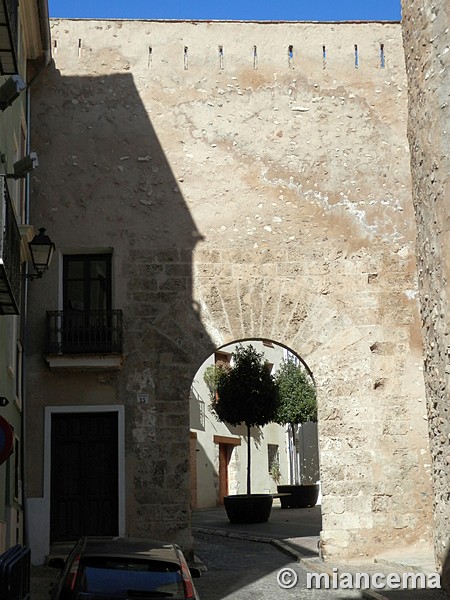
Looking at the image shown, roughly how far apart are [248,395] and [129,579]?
15.7m

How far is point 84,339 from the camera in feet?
43.3

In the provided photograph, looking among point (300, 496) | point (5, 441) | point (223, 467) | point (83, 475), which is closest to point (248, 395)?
point (300, 496)

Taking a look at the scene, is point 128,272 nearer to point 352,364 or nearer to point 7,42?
point 352,364

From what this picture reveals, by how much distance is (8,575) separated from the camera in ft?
19.9

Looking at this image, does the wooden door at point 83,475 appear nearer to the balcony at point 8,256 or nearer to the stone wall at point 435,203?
the stone wall at point 435,203

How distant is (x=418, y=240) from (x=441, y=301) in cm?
173

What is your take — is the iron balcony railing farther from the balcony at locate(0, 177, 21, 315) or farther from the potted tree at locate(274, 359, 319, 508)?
the potted tree at locate(274, 359, 319, 508)

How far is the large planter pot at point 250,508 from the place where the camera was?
1931cm

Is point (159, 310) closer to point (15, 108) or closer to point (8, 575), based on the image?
point (15, 108)

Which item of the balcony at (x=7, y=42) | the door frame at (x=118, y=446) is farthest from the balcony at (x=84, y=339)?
the balcony at (x=7, y=42)

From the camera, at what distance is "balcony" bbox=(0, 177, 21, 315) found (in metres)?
7.24

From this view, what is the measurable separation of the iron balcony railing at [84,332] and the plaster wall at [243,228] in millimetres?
200

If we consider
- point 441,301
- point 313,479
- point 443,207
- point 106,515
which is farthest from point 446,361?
point 313,479

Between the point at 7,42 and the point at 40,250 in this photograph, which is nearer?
the point at 7,42
